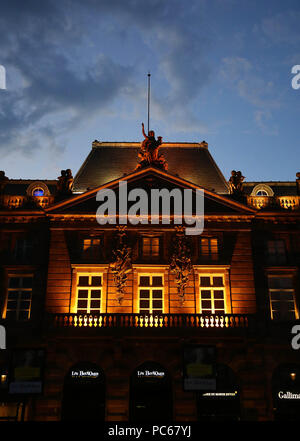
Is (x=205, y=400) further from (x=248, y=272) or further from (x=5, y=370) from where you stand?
(x=5, y=370)

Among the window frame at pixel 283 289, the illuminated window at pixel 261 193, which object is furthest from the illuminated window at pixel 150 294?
the illuminated window at pixel 261 193

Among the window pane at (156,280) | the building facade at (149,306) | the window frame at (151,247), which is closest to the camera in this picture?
the building facade at (149,306)

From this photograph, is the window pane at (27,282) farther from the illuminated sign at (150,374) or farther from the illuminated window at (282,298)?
the illuminated window at (282,298)

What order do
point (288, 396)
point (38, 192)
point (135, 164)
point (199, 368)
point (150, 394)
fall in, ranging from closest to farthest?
point (199, 368) → point (150, 394) → point (288, 396) → point (38, 192) → point (135, 164)

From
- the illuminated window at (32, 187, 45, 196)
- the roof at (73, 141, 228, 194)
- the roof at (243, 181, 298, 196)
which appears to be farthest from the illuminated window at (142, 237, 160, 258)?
the roof at (243, 181, 298, 196)

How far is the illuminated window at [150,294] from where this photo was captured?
102ft

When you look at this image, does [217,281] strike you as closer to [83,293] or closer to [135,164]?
[83,293]

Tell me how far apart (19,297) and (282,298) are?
17.4m

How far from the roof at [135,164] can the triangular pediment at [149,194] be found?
2.69 meters

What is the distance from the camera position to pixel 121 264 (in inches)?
1227

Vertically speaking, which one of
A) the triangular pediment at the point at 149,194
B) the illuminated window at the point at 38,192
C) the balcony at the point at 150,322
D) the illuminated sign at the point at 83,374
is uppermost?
the illuminated window at the point at 38,192

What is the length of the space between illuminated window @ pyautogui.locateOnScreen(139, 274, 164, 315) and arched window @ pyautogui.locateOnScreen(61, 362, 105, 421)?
4.86m

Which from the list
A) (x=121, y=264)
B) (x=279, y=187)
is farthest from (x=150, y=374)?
(x=279, y=187)

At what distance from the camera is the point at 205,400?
2861cm
